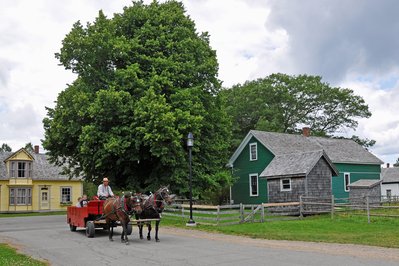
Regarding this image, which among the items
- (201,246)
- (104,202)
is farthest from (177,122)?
(201,246)

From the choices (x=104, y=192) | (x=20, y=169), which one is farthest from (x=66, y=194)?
(x=104, y=192)

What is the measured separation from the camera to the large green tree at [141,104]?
87.0 feet

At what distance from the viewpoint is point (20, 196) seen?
49.0 metres

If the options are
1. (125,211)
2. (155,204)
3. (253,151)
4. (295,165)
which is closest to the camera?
(125,211)

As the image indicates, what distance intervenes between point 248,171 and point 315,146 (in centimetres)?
839

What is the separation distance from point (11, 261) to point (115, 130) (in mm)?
16102

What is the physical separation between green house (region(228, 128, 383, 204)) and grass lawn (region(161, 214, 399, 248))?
15.8ft

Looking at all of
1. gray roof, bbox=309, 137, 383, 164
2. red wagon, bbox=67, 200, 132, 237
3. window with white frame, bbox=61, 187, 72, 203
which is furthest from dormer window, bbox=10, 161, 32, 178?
red wagon, bbox=67, 200, 132, 237

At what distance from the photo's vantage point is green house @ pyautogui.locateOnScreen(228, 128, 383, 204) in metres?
30.3

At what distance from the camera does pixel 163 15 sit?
3048 centimetres

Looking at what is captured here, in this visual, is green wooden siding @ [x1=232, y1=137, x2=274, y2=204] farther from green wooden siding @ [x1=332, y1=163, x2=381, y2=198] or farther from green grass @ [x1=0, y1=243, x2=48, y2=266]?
green grass @ [x1=0, y1=243, x2=48, y2=266]

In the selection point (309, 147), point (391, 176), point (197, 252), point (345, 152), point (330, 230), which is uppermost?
point (309, 147)

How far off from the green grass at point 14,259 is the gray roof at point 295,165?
20.5 metres

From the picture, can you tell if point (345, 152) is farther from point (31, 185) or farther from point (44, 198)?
point (31, 185)
